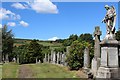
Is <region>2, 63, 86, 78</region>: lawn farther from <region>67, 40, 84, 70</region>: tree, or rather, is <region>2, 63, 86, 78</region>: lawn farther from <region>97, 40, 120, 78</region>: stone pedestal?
<region>97, 40, 120, 78</region>: stone pedestal

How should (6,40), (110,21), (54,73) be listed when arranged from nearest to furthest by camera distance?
(110,21) → (54,73) → (6,40)

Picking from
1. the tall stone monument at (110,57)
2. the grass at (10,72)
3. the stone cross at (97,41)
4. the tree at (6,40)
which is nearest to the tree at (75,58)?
the grass at (10,72)

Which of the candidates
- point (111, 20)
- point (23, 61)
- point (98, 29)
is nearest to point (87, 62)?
point (98, 29)

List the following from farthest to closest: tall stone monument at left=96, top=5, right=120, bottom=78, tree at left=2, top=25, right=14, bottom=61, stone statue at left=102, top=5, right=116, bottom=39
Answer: tree at left=2, top=25, right=14, bottom=61 → stone statue at left=102, top=5, right=116, bottom=39 → tall stone monument at left=96, top=5, right=120, bottom=78

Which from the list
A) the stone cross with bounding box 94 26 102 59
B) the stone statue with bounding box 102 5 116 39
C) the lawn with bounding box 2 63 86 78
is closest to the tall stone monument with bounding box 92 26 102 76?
the stone cross with bounding box 94 26 102 59

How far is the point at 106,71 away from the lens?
16094mm

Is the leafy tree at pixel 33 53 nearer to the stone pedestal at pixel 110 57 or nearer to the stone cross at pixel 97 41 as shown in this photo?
the stone cross at pixel 97 41

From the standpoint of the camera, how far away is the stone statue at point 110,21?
55.4ft

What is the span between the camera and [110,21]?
1736cm

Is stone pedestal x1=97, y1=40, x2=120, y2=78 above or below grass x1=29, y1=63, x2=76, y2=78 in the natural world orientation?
above

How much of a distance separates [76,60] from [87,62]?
4.52 m

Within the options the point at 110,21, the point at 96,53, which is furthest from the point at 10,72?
the point at 110,21

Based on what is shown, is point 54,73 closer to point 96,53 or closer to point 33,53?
point 96,53

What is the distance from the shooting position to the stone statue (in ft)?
55.4
